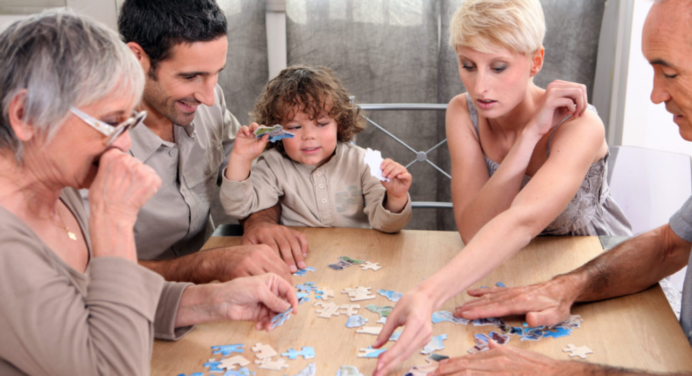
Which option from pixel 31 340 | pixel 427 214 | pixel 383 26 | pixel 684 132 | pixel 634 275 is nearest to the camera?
pixel 31 340

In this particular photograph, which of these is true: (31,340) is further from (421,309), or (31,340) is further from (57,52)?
(421,309)

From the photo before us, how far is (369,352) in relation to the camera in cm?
157

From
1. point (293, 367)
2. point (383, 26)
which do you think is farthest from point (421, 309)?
point (383, 26)

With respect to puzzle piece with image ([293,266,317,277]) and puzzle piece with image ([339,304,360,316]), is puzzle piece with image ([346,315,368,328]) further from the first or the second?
puzzle piece with image ([293,266,317,277])

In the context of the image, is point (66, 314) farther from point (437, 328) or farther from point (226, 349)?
point (437, 328)

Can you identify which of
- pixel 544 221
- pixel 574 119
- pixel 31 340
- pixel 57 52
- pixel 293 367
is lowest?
pixel 293 367

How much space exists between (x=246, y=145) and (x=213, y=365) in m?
1.14

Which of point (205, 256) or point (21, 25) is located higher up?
point (21, 25)

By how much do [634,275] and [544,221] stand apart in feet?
1.04

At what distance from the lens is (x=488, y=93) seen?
7.34 ft

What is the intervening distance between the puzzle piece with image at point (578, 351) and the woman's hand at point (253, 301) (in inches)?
29.2

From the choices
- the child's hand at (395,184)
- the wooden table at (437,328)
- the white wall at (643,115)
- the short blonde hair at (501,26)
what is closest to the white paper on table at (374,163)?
the child's hand at (395,184)

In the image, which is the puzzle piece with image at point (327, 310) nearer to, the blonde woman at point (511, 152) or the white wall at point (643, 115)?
the blonde woman at point (511, 152)

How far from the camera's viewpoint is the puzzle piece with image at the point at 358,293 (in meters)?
1.86
